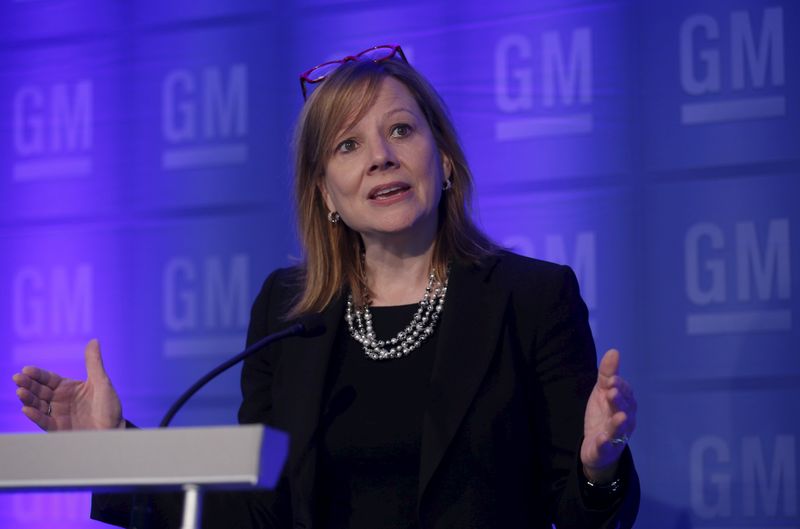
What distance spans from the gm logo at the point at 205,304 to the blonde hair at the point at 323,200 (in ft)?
2.51

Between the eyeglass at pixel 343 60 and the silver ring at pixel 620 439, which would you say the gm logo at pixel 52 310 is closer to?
the eyeglass at pixel 343 60

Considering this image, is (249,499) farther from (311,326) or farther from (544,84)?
(544,84)

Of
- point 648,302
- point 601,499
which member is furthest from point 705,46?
point 601,499

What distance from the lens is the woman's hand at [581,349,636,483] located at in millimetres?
1417

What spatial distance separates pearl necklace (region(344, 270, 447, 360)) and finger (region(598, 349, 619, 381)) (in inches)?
24.2

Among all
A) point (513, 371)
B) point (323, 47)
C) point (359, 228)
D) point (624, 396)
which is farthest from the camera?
point (323, 47)

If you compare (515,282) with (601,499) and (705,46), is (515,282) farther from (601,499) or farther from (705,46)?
(705,46)

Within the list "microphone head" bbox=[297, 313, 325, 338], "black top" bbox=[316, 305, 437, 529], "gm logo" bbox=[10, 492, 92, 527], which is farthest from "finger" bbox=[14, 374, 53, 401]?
"gm logo" bbox=[10, 492, 92, 527]

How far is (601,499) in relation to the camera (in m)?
1.69

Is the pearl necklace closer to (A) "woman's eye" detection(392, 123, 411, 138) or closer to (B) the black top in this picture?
(B) the black top

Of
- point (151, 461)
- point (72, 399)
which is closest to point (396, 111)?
point (72, 399)

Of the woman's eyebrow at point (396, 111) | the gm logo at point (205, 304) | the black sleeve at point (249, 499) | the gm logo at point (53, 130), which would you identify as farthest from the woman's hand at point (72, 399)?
the gm logo at point (53, 130)

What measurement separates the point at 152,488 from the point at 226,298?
2.05 m

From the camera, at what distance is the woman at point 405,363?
1.80 metres
